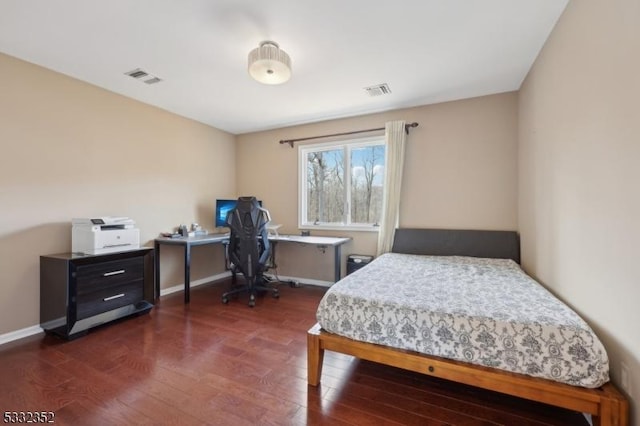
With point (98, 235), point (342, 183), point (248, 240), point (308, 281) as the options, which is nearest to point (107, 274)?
point (98, 235)

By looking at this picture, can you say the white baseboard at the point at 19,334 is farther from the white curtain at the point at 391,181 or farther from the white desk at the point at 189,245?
the white curtain at the point at 391,181

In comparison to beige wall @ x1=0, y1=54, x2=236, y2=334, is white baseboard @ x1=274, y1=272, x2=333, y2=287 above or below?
below

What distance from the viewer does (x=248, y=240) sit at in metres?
3.38

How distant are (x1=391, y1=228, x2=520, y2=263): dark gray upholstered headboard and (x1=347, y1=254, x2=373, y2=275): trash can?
38 centimetres

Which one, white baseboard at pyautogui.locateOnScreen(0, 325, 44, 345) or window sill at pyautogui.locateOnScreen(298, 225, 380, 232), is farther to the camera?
window sill at pyautogui.locateOnScreen(298, 225, 380, 232)

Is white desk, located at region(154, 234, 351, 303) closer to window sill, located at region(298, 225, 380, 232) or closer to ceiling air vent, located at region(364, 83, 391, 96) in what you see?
window sill, located at region(298, 225, 380, 232)

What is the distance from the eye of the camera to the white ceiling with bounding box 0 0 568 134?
1.87 metres

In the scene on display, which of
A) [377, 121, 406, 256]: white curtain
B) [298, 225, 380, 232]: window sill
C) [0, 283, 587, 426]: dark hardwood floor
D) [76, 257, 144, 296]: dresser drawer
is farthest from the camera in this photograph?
[298, 225, 380, 232]: window sill

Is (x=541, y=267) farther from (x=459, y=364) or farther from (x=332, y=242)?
(x=332, y=242)

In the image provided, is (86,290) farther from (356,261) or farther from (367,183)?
(367,183)

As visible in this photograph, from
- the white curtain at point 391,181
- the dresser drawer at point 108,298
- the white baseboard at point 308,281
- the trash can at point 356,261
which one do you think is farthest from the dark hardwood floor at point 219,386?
the white curtain at point 391,181

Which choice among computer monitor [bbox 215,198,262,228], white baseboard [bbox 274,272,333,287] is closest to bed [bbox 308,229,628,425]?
white baseboard [bbox 274,272,333,287]

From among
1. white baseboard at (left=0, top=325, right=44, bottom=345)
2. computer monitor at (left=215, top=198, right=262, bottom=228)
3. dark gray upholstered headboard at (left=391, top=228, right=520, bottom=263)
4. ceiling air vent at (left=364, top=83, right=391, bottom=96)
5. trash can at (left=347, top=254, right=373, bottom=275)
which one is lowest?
white baseboard at (left=0, top=325, right=44, bottom=345)

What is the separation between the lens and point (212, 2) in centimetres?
181
